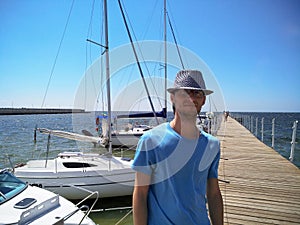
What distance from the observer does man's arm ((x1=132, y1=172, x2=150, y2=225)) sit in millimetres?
1147

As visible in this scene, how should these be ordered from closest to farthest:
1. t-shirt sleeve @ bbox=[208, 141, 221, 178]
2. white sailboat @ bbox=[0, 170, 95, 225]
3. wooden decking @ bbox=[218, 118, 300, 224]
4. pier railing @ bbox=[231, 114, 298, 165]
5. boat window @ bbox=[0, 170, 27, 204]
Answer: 1. t-shirt sleeve @ bbox=[208, 141, 221, 178]
2. wooden decking @ bbox=[218, 118, 300, 224]
3. white sailboat @ bbox=[0, 170, 95, 225]
4. boat window @ bbox=[0, 170, 27, 204]
5. pier railing @ bbox=[231, 114, 298, 165]

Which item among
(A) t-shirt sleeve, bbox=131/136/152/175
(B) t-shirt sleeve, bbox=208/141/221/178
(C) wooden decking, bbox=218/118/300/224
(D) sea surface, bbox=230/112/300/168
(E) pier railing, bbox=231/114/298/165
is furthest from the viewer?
(D) sea surface, bbox=230/112/300/168

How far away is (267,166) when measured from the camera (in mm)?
6324

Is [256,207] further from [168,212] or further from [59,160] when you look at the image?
[59,160]

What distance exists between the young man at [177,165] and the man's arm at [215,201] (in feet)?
0.55

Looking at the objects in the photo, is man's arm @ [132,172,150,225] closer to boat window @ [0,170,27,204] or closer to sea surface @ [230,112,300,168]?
boat window @ [0,170,27,204]

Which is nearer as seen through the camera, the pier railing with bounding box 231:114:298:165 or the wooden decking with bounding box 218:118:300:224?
the wooden decking with bounding box 218:118:300:224

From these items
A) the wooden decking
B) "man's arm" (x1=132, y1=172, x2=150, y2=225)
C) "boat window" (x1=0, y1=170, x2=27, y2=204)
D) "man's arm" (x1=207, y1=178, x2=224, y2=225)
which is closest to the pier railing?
the wooden decking

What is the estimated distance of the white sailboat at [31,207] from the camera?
11.3ft

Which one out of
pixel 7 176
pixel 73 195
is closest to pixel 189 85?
pixel 7 176

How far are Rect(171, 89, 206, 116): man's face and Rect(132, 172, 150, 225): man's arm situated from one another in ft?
1.40

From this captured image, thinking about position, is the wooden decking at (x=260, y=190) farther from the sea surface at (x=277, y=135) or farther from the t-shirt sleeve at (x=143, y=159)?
the t-shirt sleeve at (x=143, y=159)

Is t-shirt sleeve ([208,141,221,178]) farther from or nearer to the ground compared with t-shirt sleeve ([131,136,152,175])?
nearer to the ground

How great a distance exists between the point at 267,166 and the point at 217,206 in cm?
587
